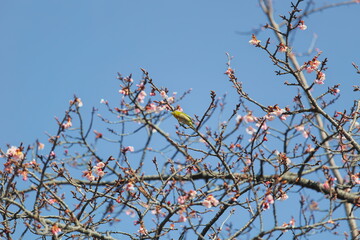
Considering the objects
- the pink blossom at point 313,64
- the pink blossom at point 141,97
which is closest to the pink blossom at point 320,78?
the pink blossom at point 313,64

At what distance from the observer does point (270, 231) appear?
3.60 m

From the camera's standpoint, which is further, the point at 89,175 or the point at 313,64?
the point at 313,64

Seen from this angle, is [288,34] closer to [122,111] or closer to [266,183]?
[266,183]

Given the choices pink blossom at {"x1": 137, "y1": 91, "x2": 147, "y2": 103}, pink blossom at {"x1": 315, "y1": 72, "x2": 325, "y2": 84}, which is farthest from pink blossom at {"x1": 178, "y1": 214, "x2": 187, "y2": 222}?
pink blossom at {"x1": 137, "y1": 91, "x2": 147, "y2": 103}

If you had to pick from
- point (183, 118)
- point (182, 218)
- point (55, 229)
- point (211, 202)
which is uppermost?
point (183, 118)

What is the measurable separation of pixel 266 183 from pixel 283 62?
4.68 ft

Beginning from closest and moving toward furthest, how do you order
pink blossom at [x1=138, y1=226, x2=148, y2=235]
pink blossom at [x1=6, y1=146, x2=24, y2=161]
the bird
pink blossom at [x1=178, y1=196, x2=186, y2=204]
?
pink blossom at [x1=6, y1=146, x2=24, y2=161], pink blossom at [x1=178, y1=196, x2=186, y2=204], pink blossom at [x1=138, y1=226, x2=148, y2=235], the bird

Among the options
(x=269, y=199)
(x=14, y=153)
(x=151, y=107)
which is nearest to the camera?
(x=14, y=153)

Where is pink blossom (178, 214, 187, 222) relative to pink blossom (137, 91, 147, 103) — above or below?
below

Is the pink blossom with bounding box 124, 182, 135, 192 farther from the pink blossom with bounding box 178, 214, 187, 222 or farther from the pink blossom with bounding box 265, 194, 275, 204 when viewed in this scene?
the pink blossom with bounding box 265, 194, 275, 204

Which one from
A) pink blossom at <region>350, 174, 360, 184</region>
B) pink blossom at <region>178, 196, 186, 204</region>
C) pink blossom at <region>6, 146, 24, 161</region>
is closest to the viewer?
pink blossom at <region>6, 146, 24, 161</region>

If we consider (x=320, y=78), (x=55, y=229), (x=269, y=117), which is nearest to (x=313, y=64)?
(x=320, y=78)

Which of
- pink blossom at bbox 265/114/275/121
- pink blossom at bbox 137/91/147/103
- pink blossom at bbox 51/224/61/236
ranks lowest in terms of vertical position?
pink blossom at bbox 51/224/61/236

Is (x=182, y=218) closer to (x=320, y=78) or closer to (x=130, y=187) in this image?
(x=130, y=187)
